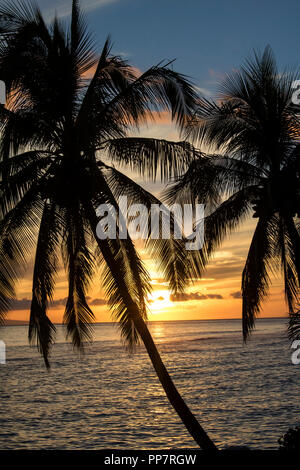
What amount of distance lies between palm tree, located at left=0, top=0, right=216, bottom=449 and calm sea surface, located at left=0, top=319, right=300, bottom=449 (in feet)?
24.2

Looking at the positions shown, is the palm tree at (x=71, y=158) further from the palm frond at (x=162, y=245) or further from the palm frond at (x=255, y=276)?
the palm frond at (x=255, y=276)

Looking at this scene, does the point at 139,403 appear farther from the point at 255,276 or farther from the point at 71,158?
the point at 71,158

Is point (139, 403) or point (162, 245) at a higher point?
point (139, 403)

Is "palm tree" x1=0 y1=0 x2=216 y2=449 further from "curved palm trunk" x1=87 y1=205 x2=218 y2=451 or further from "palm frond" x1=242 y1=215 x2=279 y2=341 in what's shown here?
"palm frond" x1=242 y1=215 x2=279 y2=341

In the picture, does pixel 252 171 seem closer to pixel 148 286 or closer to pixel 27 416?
pixel 148 286

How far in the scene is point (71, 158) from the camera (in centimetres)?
962

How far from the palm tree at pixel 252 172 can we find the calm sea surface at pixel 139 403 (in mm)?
7223

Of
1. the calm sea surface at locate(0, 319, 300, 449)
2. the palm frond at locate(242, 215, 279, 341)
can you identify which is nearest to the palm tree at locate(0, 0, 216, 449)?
the palm frond at locate(242, 215, 279, 341)

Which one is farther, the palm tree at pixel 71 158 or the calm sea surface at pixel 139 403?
the calm sea surface at pixel 139 403

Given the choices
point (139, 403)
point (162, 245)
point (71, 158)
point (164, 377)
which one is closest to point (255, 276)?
point (162, 245)

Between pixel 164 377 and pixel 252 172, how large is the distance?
483cm

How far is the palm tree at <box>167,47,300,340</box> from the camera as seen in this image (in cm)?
1095

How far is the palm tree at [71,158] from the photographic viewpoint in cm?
955

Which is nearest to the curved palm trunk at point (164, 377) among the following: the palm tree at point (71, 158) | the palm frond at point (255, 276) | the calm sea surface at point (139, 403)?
the palm tree at point (71, 158)
